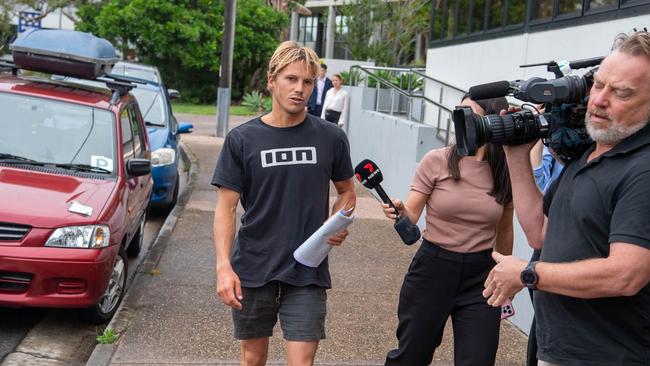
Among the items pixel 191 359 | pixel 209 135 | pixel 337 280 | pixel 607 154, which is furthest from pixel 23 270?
pixel 209 135

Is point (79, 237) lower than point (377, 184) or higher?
lower

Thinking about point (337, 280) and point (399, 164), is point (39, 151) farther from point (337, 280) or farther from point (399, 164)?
point (399, 164)

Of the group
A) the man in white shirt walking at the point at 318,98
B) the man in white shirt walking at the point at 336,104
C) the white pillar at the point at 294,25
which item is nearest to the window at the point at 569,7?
the man in white shirt walking at the point at 336,104

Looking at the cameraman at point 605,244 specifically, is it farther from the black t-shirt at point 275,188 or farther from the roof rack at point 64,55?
the roof rack at point 64,55

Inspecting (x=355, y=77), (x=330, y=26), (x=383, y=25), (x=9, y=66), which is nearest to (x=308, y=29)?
(x=330, y=26)

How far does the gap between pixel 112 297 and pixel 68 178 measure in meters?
0.96

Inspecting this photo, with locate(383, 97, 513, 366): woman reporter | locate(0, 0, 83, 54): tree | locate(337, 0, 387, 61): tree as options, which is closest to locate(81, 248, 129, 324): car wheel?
locate(383, 97, 513, 366): woman reporter

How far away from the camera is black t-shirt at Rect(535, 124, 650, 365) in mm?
2551

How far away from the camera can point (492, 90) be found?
3002 millimetres

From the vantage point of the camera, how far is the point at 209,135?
71.6 feet

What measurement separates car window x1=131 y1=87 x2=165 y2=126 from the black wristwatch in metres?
9.09

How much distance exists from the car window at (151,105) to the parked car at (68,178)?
9.88 feet

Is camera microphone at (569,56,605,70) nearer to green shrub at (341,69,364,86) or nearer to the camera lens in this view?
the camera lens

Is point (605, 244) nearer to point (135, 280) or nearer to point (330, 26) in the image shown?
point (135, 280)
